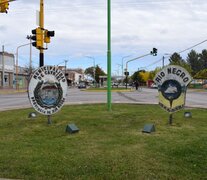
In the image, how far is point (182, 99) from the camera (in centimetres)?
1030

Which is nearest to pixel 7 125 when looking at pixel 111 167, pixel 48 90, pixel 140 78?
pixel 48 90

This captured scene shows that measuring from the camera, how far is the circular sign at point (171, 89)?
10.3 metres

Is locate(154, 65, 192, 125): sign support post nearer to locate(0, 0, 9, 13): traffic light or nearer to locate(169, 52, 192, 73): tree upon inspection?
locate(0, 0, 9, 13): traffic light

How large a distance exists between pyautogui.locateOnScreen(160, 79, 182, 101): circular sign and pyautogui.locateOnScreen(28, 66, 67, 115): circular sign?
3.10 meters

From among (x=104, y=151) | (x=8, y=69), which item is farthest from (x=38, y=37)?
(x=8, y=69)

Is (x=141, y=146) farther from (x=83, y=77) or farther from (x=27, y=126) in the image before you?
(x=83, y=77)

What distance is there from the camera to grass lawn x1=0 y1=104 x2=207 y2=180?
541 cm

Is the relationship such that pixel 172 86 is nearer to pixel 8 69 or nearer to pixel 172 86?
pixel 172 86

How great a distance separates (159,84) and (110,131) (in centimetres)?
255

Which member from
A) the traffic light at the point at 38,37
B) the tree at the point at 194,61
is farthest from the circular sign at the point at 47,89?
the tree at the point at 194,61

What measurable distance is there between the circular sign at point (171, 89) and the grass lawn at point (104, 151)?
→ 859mm

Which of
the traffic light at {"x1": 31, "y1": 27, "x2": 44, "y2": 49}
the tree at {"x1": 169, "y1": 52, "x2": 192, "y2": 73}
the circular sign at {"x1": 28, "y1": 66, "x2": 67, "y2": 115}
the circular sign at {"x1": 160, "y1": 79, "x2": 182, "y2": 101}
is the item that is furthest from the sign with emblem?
the tree at {"x1": 169, "y1": 52, "x2": 192, "y2": 73}

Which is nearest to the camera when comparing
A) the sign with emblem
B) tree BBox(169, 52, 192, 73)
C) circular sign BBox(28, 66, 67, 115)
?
circular sign BBox(28, 66, 67, 115)

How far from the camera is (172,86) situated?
34.2ft
